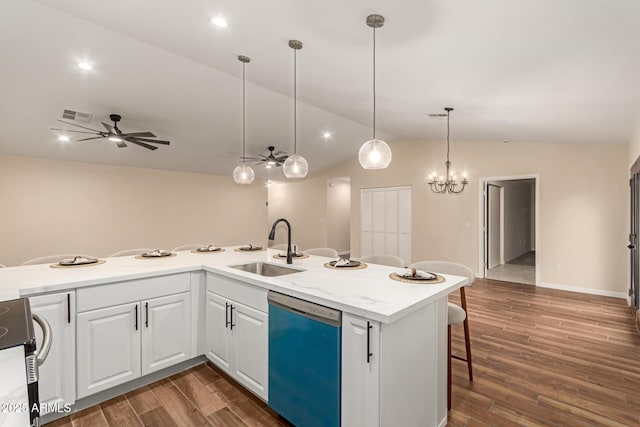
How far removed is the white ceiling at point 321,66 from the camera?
1.96 m

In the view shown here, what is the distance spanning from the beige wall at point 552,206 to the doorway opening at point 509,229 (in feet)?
0.55

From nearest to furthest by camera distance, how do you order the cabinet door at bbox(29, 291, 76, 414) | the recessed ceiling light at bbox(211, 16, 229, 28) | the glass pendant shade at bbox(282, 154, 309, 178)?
the cabinet door at bbox(29, 291, 76, 414) → the recessed ceiling light at bbox(211, 16, 229, 28) → the glass pendant shade at bbox(282, 154, 309, 178)

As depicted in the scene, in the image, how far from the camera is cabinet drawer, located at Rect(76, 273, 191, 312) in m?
2.03

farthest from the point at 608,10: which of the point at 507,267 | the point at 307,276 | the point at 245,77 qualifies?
the point at 507,267

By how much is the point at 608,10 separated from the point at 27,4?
3982 mm

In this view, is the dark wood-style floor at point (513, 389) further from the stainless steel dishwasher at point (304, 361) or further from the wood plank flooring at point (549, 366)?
the stainless steel dishwasher at point (304, 361)

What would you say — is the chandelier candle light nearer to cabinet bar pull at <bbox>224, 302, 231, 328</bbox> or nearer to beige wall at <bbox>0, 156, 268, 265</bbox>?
beige wall at <bbox>0, 156, 268, 265</bbox>

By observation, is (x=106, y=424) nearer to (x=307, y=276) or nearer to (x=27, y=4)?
(x=307, y=276)

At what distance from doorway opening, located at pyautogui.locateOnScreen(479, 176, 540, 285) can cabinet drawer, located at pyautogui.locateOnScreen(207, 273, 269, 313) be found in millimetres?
5274

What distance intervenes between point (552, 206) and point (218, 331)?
559cm

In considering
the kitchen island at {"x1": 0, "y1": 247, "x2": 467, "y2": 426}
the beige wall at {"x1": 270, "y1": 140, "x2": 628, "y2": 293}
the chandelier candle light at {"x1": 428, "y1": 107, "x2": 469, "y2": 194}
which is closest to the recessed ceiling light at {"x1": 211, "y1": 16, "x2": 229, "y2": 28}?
the kitchen island at {"x1": 0, "y1": 247, "x2": 467, "y2": 426}

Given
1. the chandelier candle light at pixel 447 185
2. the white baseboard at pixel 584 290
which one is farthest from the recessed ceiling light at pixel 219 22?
the white baseboard at pixel 584 290

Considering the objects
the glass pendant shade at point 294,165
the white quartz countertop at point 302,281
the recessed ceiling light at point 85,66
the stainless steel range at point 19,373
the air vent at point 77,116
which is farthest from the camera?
the air vent at point 77,116

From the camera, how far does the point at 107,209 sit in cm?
602
